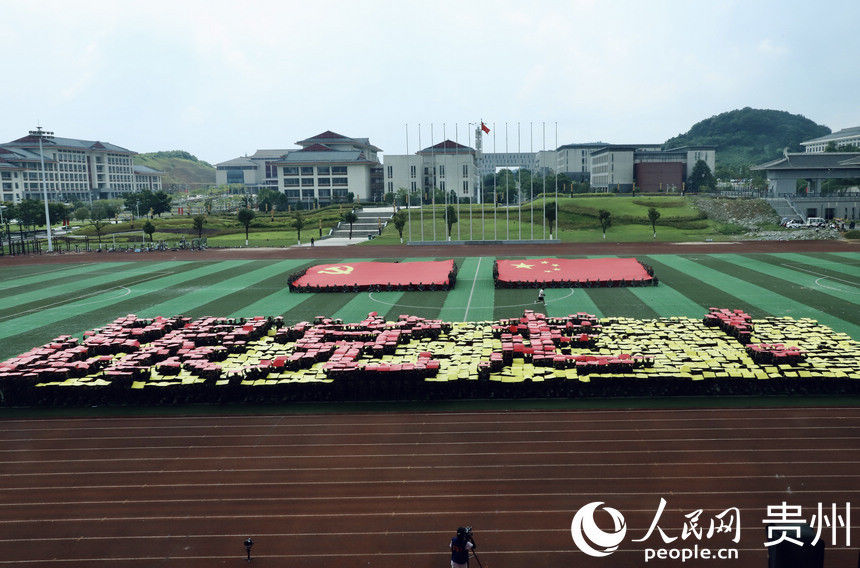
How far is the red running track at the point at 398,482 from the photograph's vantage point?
12.3 meters

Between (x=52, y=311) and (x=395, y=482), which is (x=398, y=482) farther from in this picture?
(x=52, y=311)

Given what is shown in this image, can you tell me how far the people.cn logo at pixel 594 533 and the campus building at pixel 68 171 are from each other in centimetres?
14577

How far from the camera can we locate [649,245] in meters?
64.0

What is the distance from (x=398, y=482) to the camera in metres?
14.7

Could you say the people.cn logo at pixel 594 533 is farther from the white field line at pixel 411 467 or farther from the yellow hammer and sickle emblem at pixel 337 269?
the yellow hammer and sickle emblem at pixel 337 269

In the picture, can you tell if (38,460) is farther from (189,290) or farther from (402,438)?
(189,290)

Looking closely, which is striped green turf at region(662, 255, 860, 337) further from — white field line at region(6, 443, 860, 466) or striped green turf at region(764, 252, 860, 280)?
white field line at region(6, 443, 860, 466)

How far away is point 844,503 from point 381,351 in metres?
14.9

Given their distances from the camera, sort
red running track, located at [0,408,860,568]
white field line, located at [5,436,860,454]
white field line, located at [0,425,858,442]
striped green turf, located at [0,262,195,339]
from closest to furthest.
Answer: red running track, located at [0,408,860,568]
white field line, located at [5,436,860,454]
white field line, located at [0,425,858,442]
striped green turf, located at [0,262,195,339]

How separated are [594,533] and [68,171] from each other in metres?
177

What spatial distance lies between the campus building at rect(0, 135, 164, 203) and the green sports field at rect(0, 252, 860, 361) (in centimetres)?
10590

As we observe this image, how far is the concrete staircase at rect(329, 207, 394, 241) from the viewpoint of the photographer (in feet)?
282

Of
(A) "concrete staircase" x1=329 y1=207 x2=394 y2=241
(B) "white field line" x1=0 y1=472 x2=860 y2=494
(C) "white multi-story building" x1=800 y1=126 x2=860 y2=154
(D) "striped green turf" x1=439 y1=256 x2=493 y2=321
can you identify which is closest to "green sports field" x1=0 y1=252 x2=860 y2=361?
(D) "striped green turf" x1=439 y1=256 x2=493 y2=321

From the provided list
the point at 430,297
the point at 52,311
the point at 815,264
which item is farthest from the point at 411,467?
the point at 815,264
